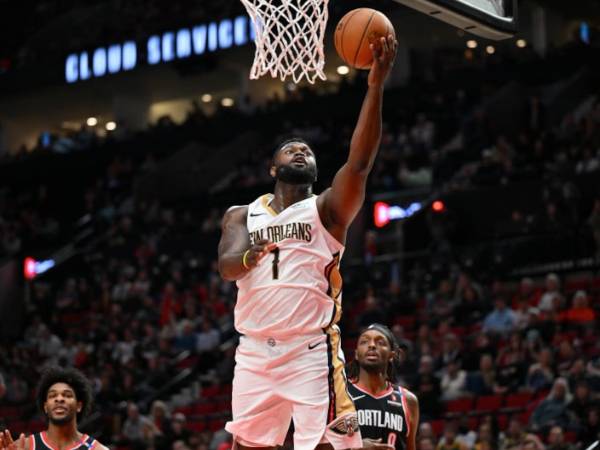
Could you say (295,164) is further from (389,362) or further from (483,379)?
(483,379)

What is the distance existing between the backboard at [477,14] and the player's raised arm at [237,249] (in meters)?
1.48

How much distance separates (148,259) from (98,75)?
8.95 m

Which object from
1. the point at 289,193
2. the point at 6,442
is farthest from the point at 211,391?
the point at 289,193

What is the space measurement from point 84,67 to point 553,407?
21991 mm

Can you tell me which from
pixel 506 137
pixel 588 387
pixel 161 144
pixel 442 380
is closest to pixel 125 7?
pixel 161 144

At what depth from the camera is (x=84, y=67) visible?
32281mm

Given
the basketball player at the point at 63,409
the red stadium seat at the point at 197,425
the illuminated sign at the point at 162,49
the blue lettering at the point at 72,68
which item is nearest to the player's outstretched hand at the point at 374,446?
the basketball player at the point at 63,409

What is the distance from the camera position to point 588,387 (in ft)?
41.3

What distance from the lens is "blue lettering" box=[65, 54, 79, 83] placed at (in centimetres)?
3244

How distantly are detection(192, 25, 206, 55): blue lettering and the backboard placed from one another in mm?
23095

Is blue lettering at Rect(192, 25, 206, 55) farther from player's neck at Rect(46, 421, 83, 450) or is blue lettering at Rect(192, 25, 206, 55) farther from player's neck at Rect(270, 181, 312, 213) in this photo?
player's neck at Rect(270, 181, 312, 213)

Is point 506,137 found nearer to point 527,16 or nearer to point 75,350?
point 527,16

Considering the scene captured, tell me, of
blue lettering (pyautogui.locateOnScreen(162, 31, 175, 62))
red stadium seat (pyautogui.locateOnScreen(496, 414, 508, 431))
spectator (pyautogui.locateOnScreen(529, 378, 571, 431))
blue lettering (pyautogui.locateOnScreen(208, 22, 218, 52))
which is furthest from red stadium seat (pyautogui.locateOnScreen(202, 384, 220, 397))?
blue lettering (pyautogui.locateOnScreen(162, 31, 175, 62))

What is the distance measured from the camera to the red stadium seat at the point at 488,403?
1388 centimetres
